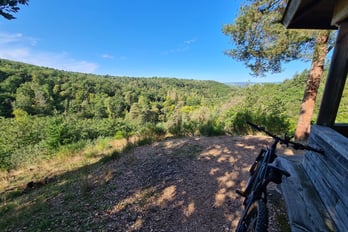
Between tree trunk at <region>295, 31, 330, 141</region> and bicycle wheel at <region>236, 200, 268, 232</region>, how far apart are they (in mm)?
4053

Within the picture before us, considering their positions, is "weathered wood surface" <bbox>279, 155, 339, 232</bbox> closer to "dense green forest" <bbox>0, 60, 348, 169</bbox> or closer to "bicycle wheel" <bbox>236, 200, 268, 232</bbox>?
"bicycle wheel" <bbox>236, 200, 268, 232</bbox>

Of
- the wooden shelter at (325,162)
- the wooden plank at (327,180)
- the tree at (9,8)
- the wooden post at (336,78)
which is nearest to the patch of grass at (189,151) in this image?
the wooden shelter at (325,162)

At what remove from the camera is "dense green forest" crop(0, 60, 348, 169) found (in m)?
6.40

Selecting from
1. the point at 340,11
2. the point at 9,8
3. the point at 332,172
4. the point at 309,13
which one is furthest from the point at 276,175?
the point at 9,8

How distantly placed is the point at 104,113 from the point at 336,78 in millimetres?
44107

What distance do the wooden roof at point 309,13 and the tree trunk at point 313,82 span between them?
1930 millimetres

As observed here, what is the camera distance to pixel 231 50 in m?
4.98

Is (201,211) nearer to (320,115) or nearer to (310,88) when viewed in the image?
(320,115)

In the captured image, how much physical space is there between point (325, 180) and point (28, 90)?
43710 millimetres

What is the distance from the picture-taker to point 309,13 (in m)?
2.12

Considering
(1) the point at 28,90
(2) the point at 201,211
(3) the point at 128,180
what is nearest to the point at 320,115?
(2) the point at 201,211

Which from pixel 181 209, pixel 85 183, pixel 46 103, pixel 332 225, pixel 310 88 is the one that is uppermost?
pixel 310 88

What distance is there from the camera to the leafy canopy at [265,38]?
405cm

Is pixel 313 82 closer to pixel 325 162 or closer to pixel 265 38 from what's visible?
pixel 265 38
